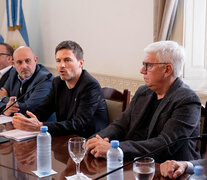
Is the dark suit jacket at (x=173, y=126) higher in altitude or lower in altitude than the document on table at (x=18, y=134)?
higher

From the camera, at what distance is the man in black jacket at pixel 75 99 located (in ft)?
7.78

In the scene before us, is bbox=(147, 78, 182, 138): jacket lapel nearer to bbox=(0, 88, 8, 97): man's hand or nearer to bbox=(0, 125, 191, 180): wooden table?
bbox=(0, 125, 191, 180): wooden table

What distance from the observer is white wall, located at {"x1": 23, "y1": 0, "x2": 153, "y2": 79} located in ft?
11.2

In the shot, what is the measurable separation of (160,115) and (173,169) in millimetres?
604

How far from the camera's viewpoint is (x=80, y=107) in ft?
7.87

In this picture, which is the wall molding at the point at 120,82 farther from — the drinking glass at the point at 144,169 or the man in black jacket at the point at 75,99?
the drinking glass at the point at 144,169

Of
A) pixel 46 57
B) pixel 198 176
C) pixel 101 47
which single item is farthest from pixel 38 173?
pixel 46 57

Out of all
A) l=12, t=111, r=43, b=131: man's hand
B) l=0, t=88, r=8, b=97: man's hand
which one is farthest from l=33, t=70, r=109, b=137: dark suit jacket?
l=0, t=88, r=8, b=97: man's hand

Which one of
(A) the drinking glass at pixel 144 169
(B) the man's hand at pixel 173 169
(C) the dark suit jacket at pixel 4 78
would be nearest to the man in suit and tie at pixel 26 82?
(C) the dark suit jacket at pixel 4 78

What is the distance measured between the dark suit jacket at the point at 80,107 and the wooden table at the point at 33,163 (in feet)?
1.28

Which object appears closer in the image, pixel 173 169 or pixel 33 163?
pixel 173 169

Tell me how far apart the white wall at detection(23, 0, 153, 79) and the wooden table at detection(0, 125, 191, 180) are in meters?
1.80

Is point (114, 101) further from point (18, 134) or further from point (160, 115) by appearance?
point (18, 134)

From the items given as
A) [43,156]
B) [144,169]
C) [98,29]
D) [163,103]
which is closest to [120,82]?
[98,29]
